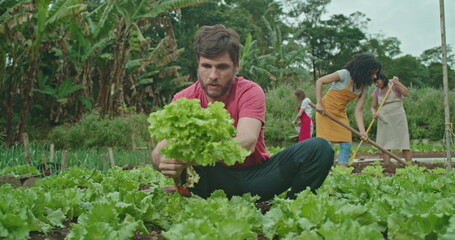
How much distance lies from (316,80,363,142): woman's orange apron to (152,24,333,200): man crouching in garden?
2936mm

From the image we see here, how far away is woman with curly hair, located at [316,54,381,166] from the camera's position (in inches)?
227

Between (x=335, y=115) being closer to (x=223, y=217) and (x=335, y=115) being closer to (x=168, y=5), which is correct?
(x=223, y=217)

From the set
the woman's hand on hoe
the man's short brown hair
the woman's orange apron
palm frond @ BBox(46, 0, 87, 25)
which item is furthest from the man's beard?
palm frond @ BBox(46, 0, 87, 25)

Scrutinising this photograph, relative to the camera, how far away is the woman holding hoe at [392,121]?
7.35 m

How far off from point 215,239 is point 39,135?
15361 millimetres

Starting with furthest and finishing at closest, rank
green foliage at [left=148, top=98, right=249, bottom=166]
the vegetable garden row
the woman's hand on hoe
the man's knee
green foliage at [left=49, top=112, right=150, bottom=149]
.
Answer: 1. green foliage at [left=49, top=112, right=150, bottom=149]
2. the woman's hand on hoe
3. the man's knee
4. green foliage at [left=148, top=98, right=249, bottom=166]
5. the vegetable garden row

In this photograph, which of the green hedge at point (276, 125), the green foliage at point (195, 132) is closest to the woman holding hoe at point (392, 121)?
the green foliage at point (195, 132)

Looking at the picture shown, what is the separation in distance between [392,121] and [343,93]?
2027mm

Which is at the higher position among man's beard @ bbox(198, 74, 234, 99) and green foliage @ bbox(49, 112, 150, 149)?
man's beard @ bbox(198, 74, 234, 99)

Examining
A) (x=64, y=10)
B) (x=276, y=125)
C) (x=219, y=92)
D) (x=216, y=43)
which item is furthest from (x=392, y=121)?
(x=64, y=10)

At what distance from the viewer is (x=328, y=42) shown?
37375 mm

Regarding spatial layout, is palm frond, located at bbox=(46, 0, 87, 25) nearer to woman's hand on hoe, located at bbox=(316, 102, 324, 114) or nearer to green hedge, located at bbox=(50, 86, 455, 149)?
green hedge, located at bbox=(50, 86, 455, 149)

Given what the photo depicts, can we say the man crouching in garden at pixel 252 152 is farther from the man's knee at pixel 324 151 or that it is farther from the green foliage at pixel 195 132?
the green foliage at pixel 195 132

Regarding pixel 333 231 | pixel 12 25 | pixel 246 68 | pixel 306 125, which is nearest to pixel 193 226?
pixel 333 231
